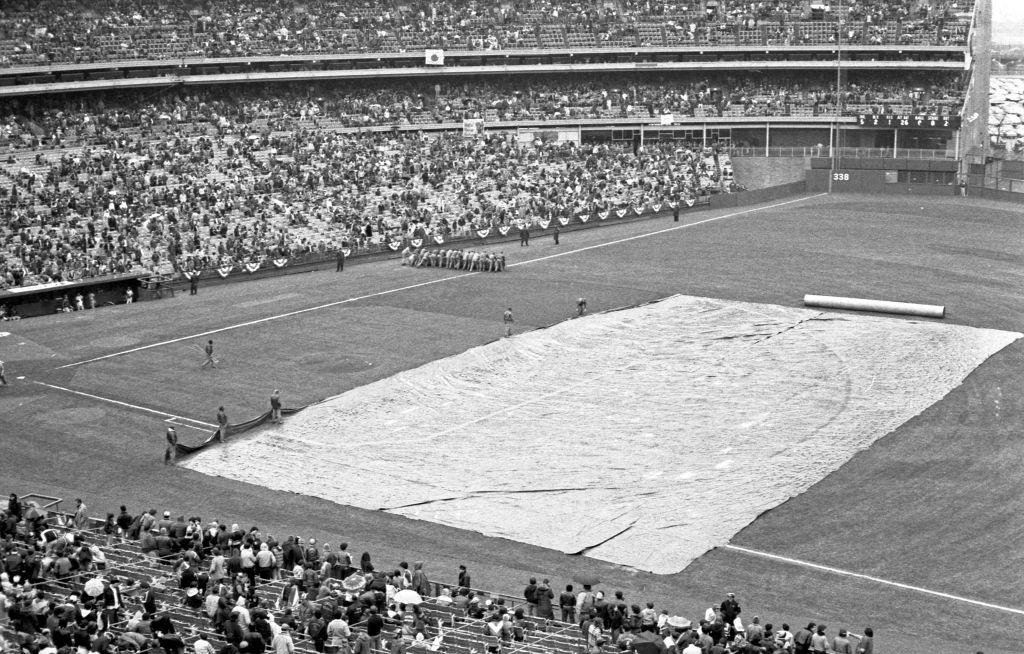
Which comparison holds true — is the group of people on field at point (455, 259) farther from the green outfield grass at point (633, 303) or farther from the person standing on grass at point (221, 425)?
the person standing on grass at point (221, 425)

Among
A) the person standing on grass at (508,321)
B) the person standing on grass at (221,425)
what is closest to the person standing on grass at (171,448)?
the person standing on grass at (221,425)

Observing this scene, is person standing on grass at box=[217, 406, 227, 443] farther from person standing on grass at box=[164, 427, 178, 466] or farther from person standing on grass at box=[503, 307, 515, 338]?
person standing on grass at box=[503, 307, 515, 338]

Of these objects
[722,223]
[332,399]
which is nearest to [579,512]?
[332,399]

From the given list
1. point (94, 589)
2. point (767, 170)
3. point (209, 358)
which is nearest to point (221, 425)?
point (209, 358)

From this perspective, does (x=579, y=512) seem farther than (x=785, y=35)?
No

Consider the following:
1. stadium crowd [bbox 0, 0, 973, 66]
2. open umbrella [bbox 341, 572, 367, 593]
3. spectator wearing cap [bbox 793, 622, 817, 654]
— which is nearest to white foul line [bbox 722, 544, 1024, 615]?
spectator wearing cap [bbox 793, 622, 817, 654]

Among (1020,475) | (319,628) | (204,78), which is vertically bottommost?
(1020,475)

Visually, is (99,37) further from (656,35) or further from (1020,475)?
(1020,475)

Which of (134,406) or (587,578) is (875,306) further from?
(134,406)
